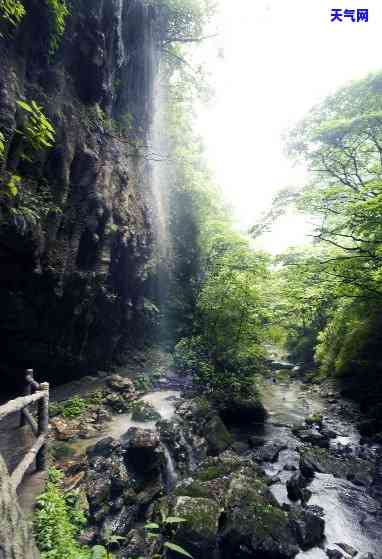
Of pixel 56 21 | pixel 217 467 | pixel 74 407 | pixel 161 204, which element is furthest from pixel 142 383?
pixel 56 21

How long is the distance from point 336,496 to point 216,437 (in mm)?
4313

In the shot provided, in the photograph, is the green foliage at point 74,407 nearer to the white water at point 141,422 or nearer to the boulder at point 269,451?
the white water at point 141,422

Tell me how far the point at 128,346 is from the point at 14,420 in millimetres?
10550

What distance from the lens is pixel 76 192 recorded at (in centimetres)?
1195

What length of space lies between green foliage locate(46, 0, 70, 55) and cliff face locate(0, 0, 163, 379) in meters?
0.31

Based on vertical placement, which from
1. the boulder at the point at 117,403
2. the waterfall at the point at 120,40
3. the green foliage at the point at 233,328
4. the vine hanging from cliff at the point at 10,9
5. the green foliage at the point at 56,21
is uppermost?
the waterfall at the point at 120,40

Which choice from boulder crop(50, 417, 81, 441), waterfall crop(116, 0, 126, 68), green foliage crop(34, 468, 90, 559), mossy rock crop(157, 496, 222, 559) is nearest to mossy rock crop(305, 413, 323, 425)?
mossy rock crop(157, 496, 222, 559)

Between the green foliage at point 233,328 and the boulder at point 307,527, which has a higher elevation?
the green foliage at point 233,328

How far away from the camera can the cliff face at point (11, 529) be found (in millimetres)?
2719

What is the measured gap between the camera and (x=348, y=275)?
40.2ft

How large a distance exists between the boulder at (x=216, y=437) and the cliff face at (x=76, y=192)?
657 cm

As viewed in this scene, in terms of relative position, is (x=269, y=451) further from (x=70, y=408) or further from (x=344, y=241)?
(x=344, y=241)

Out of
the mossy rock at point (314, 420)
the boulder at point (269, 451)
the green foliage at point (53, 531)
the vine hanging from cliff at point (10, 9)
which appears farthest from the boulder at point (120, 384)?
the vine hanging from cliff at point (10, 9)

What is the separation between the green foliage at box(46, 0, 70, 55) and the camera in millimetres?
8617
